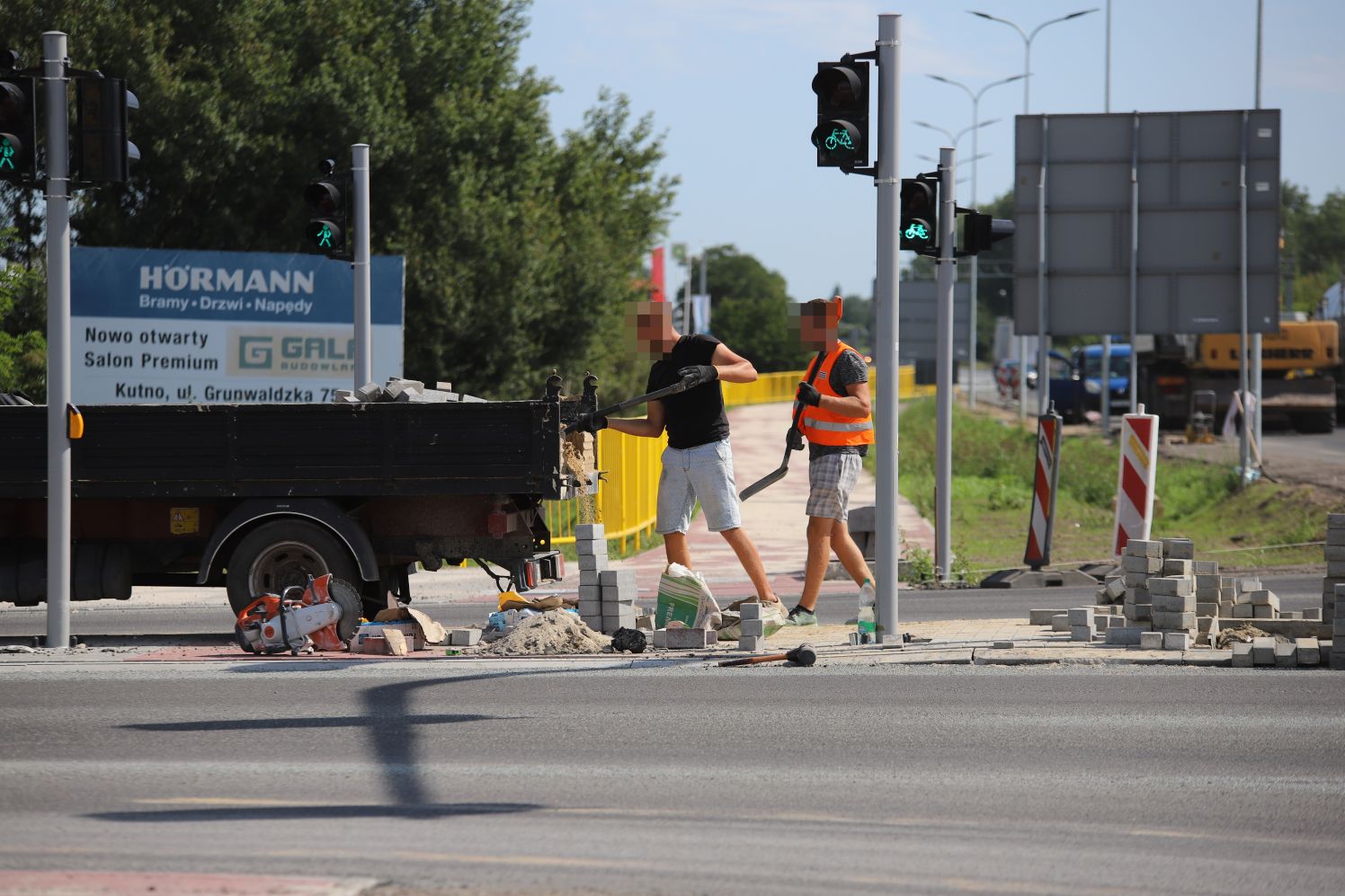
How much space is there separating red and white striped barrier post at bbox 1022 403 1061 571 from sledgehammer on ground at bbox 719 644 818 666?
285 inches

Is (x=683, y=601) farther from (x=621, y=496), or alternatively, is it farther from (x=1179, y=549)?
(x=621, y=496)

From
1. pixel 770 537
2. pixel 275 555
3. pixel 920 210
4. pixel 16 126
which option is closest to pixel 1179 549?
pixel 920 210

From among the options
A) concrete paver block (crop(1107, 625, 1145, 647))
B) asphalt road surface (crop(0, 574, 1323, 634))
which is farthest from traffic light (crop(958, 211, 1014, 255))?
concrete paver block (crop(1107, 625, 1145, 647))

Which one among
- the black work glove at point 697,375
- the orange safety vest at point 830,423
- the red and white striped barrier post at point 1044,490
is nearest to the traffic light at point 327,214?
the black work glove at point 697,375

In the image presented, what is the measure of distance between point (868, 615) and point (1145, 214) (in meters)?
10.7

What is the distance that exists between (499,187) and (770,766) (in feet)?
81.9

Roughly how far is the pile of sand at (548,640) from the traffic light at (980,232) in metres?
6.18

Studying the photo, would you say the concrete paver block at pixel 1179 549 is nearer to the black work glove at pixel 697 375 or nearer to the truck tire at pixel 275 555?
the black work glove at pixel 697 375

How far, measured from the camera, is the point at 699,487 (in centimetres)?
1090

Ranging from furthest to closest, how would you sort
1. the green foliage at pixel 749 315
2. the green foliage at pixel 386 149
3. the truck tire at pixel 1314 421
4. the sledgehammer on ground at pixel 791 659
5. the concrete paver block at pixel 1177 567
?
the green foliage at pixel 749 315 → the truck tire at pixel 1314 421 → the green foliage at pixel 386 149 → the concrete paver block at pixel 1177 567 → the sledgehammer on ground at pixel 791 659

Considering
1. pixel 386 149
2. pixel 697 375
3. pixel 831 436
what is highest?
pixel 386 149

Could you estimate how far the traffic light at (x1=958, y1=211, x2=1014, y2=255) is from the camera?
49.5 feet

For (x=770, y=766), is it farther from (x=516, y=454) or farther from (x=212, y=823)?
(x=516, y=454)

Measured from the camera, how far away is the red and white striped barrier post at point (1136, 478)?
51.8ft
